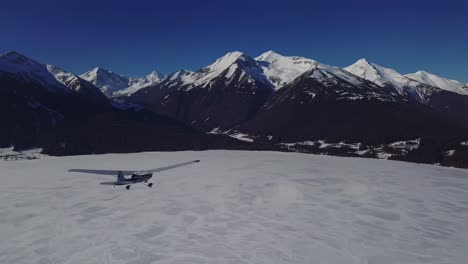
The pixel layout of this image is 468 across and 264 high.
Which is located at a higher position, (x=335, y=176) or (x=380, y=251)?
(x=335, y=176)

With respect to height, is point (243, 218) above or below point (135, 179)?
below

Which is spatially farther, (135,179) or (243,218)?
(135,179)

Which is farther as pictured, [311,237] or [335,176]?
[335,176]

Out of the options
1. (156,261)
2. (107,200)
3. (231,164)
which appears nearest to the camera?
(156,261)

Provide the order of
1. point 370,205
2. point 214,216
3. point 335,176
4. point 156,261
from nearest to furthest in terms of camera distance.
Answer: point 156,261, point 214,216, point 370,205, point 335,176

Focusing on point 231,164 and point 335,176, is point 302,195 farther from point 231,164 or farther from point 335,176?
point 231,164

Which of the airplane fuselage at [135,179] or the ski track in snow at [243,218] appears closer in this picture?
the ski track in snow at [243,218]

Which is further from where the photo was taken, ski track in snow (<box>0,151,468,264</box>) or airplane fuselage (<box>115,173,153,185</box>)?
airplane fuselage (<box>115,173,153,185</box>)

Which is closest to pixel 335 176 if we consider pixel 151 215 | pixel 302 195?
pixel 302 195
